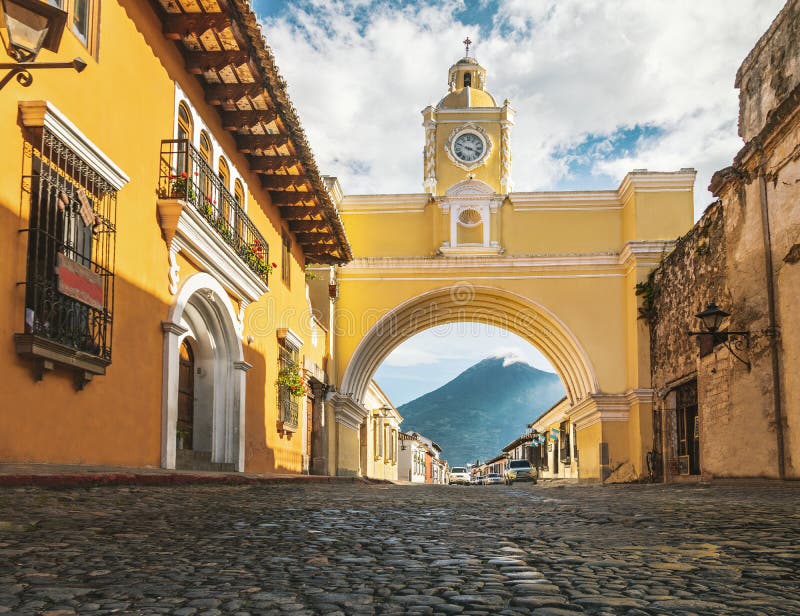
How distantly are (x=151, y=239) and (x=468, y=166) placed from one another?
57.6 feet

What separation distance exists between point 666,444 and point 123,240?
13.9m

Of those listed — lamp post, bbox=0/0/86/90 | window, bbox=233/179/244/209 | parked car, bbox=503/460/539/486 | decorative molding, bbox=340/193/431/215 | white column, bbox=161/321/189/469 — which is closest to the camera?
lamp post, bbox=0/0/86/90

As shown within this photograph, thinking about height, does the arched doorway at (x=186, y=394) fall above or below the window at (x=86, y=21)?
below

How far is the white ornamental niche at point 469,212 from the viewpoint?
2422cm

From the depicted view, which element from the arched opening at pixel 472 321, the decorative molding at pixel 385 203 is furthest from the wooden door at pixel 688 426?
the decorative molding at pixel 385 203

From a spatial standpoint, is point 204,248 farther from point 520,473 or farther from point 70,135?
point 520,473

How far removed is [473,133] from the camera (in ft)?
87.6

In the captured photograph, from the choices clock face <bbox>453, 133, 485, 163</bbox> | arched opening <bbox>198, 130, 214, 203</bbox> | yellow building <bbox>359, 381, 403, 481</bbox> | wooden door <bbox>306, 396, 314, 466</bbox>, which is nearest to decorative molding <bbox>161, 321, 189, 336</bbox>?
arched opening <bbox>198, 130, 214, 203</bbox>

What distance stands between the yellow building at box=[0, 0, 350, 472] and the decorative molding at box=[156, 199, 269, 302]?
0.08ft

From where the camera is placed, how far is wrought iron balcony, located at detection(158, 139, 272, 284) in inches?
395

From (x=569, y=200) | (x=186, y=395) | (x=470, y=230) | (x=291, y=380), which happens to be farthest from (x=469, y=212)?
(x=186, y=395)

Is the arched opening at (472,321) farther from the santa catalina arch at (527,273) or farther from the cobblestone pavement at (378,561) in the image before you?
the cobblestone pavement at (378,561)

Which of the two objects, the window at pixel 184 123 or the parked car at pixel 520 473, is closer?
the window at pixel 184 123

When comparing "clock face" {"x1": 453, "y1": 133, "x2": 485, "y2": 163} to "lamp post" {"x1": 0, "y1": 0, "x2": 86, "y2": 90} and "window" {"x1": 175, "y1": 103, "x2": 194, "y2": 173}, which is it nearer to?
"window" {"x1": 175, "y1": 103, "x2": 194, "y2": 173}
